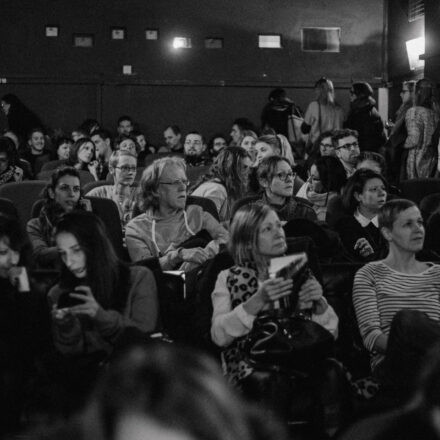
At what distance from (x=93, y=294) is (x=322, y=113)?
7.35 meters

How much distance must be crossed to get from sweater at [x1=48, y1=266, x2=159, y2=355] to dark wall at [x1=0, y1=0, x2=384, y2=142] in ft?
32.5

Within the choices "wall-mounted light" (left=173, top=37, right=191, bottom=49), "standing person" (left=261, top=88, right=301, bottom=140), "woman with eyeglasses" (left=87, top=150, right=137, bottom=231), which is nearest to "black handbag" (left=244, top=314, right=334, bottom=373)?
"woman with eyeglasses" (left=87, top=150, right=137, bottom=231)

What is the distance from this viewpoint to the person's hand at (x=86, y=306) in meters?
3.08

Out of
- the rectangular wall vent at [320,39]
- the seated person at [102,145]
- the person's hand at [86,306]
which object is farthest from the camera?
the rectangular wall vent at [320,39]

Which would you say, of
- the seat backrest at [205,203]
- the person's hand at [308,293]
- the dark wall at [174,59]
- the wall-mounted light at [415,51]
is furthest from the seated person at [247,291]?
the dark wall at [174,59]

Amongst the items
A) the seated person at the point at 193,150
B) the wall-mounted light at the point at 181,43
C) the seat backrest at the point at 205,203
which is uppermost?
the wall-mounted light at the point at 181,43

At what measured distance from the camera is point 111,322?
312 cm

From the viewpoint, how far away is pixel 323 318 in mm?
3475

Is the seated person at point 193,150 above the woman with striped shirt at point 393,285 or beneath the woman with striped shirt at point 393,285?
above

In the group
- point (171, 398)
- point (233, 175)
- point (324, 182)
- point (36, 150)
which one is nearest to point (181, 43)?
point (36, 150)

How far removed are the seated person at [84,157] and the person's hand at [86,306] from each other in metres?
4.83

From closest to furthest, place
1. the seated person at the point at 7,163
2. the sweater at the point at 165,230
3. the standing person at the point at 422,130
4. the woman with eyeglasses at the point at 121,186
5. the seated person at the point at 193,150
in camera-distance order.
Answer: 1. the sweater at the point at 165,230
2. the woman with eyeglasses at the point at 121,186
3. the seated person at the point at 7,163
4. the standing person at the point at 422,130
5. the seated person at the point at 193,150

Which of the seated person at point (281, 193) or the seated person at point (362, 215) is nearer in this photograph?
the seated person at point (362, 215)

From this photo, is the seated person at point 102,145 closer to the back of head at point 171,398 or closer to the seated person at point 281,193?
the seated person at point 281,193
